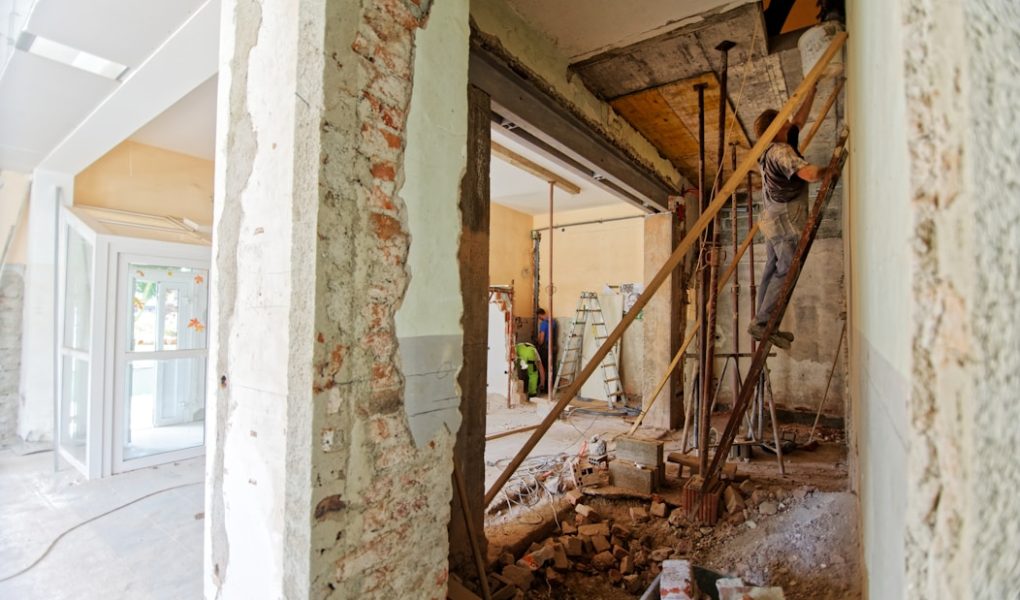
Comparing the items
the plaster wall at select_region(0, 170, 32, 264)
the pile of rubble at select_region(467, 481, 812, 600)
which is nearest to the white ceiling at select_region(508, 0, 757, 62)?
the pile of rubble at select_region(467, 481, 812, 600)

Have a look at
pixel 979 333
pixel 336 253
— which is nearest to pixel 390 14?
pixel 336 253

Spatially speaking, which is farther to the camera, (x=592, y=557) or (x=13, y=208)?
(x=13, y=208)

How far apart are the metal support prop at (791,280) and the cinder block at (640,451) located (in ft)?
2.09

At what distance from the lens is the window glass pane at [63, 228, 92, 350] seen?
4344 millimetres

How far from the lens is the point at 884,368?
770mm

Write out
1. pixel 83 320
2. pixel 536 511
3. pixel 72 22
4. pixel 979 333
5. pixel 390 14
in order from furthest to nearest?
pixel 83 320
pixel 536 511
pixel 72 22
pixel 390 14
pixel 979 333

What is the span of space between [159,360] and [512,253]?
20.9ft

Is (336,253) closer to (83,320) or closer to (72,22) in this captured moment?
(72,22)

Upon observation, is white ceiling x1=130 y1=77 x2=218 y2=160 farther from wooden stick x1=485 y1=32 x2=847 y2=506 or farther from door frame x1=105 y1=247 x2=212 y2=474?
wooden stick x1=485 y1=32 x2=847 y2=506

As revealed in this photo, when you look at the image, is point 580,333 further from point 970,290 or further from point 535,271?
point 970,290

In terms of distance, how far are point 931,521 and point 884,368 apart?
0.45 m

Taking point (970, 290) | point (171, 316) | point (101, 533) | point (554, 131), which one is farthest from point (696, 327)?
point (171, 316)

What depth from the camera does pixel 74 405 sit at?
14.7 feet

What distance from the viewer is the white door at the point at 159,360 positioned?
4.23m
